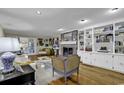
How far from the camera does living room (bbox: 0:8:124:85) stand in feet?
3.38

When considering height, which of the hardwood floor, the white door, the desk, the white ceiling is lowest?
the hardwood floor

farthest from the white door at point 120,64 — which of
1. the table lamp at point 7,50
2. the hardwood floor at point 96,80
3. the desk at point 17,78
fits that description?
the table lamp at point 7,50

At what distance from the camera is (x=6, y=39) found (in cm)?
86

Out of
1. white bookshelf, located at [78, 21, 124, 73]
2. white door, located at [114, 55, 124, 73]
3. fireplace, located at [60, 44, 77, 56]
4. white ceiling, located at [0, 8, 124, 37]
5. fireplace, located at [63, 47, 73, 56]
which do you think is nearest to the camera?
white ceiling, located at [0, 8, 124, 37]

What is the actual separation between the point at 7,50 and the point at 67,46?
4217mm

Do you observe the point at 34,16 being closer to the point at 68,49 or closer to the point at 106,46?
the point at 106,46

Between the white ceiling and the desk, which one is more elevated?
the white ceiling

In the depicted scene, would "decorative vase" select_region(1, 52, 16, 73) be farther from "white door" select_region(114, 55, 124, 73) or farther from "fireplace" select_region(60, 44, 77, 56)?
"fireplace" select_region(60, 44, 77, 56)

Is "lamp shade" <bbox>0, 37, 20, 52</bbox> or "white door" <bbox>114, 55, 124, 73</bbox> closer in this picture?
"lamp shade" <bbox>0, 37, 20, 52</bbox>

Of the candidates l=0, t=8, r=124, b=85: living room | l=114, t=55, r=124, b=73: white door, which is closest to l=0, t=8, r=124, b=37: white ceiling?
l=0, t=8, r=124, b=85: living room

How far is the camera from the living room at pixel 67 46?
40.6 inches

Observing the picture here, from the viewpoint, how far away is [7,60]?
Answer: 98 centimetres

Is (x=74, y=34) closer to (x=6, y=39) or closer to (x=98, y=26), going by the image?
(x=98, y=26)

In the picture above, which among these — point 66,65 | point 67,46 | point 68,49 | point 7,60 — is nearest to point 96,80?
point 66,65
